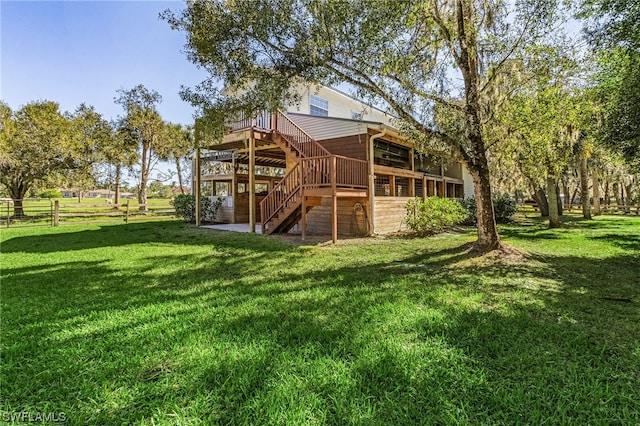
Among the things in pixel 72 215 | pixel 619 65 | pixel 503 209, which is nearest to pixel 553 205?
pixel 503 209

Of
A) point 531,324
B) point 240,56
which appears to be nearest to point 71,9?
point 240,56

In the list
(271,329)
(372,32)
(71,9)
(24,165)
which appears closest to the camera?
(271,329)

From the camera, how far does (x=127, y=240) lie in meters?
10.0

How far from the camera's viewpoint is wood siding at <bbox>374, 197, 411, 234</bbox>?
11.4 meters

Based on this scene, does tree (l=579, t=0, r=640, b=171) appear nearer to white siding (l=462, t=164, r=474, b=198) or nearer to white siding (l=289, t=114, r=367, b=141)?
white siding (l=289, t=114, r=367, b=141)

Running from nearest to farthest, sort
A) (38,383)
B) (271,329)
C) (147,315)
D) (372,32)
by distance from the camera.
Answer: (38,383) → (271,329) → (147,315) → (372,32)

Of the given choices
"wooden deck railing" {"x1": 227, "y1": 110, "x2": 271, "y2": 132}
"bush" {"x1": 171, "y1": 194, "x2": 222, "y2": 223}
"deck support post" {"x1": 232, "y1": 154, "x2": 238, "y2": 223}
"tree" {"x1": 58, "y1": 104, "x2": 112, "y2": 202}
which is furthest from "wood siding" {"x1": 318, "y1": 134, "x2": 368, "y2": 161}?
"tree" {"x1": 58, "y1": 104, "x2": 112, "y2": 202}

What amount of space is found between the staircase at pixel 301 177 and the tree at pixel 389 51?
2596 millimetres

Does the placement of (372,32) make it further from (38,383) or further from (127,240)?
(127,240)

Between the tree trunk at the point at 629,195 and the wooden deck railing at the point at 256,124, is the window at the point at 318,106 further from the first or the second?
the tree trunk at the point at 629,195

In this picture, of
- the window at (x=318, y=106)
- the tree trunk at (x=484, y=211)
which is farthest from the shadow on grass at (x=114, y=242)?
the window at (x=318, y=106)

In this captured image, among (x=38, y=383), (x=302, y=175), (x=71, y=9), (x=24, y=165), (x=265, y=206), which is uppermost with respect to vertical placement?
(x=71, y=9)

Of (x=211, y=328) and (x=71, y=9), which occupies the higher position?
(x=71, y=9)

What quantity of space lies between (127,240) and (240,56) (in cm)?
704
